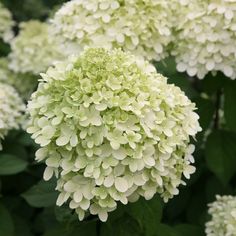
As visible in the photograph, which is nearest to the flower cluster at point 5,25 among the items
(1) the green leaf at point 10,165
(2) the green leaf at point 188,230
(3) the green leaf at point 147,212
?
(1) the green leaf at point 10,165

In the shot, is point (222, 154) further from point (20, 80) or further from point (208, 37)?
point (20, 80)

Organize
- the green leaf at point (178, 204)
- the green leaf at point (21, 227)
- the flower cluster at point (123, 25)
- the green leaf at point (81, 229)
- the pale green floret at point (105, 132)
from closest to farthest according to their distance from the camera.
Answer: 1. the pale green floret at point (105, 132)
2. the green leaf at point (81, 229)
3. the flower cluster at point (123, 25)
4. the green leaf at point (21, 227)
5. the green leaf at point (178, 204)

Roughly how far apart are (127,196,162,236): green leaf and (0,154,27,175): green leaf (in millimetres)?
659

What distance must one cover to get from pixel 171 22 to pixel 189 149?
2.62 feet

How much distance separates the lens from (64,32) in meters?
2.50

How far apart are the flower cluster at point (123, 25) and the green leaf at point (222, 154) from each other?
1.35ft

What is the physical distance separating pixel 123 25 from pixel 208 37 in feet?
1.05

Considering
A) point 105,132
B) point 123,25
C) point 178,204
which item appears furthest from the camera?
point 178,204

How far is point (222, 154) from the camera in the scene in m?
2.49

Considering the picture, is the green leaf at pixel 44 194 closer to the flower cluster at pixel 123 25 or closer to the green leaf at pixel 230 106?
the flower cluster at pixel 123 25

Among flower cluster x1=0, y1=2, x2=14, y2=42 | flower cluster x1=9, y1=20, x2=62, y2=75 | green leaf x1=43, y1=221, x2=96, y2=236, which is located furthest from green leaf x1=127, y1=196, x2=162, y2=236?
flower cluster x1=0, y1=2, x2=14, y2=42

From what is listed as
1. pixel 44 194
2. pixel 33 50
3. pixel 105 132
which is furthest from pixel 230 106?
pixel 33 50

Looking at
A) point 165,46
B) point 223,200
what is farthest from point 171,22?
point 223,200

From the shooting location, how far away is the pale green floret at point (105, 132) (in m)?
1.64
